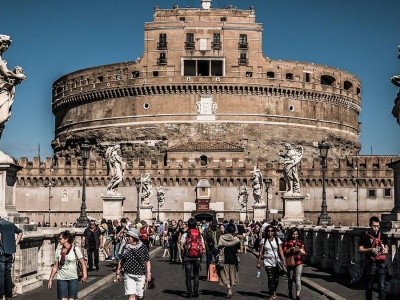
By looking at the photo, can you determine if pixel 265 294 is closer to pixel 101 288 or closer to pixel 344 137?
pixel 101 288

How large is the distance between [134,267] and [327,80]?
70.6 meters

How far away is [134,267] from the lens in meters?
8.46

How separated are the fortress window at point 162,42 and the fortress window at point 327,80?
1690cm

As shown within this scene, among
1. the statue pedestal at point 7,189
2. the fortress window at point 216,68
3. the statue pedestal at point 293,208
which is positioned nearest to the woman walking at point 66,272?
the statue pedestal at point 7,189

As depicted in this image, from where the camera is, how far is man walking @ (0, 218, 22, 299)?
9.05m

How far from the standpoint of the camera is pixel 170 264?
1948 centimetres

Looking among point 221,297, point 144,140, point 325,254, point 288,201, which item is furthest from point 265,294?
point 144,140

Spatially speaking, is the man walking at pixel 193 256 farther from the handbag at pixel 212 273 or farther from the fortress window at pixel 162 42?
the fortress window at pixel 162 42

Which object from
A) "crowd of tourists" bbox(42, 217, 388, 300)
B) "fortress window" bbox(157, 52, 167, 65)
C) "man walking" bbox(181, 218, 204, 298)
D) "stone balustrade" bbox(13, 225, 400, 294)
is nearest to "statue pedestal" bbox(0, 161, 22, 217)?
"stone balustrade" bbox(13, 225, 400, 294)

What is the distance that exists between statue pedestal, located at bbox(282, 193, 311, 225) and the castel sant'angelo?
Result: 122ft

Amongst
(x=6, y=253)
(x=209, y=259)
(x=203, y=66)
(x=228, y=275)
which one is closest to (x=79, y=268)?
(x=6, y=253)

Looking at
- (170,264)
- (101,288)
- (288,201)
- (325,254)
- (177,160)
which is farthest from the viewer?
(177,160)

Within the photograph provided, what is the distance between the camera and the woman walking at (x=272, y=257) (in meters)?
11.3

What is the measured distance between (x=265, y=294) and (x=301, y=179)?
49931mm
